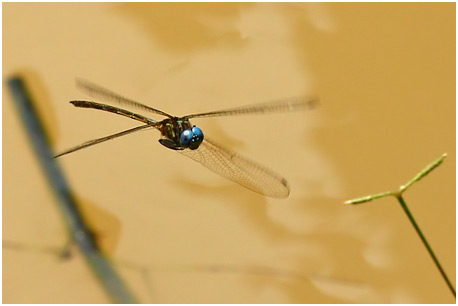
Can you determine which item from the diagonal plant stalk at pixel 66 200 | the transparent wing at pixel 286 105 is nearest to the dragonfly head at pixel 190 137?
the transparent wing at pixel 286 105

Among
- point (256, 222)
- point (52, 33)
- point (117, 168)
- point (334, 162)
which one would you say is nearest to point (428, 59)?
point (334, 162)

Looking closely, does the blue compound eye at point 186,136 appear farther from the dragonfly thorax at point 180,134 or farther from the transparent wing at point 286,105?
the transparent wing at point 286,105

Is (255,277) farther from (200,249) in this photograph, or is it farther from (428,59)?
(428,59)

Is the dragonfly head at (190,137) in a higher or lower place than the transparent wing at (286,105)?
lower

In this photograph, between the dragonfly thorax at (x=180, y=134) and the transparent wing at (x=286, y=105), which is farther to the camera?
the transparent wing at (x=286, y=105)

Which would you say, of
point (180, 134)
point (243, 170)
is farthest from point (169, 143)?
point (243, 170)

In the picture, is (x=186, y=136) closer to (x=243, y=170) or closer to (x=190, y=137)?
(x=190, y=137)

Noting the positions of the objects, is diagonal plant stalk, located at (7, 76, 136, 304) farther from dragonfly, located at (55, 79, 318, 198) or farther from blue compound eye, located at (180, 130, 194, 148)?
blue compound eye, located at (180, 130, 194, 148)
